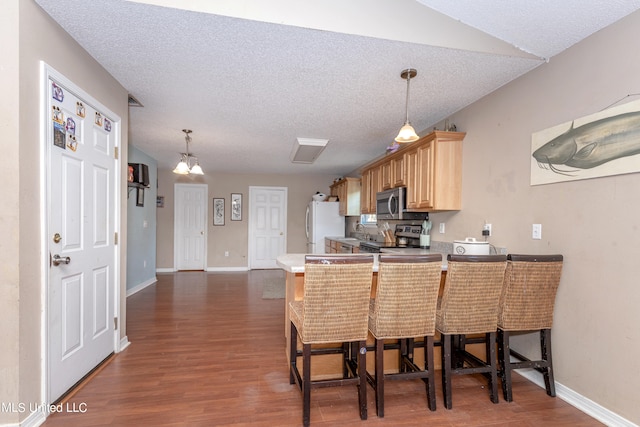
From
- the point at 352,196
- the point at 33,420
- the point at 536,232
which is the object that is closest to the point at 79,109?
the point at 33,420

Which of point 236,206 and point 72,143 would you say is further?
point 236,206

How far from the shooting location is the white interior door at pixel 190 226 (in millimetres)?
6820

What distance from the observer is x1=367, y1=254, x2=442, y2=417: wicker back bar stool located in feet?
5.75

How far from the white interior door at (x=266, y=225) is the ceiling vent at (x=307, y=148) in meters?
2.25

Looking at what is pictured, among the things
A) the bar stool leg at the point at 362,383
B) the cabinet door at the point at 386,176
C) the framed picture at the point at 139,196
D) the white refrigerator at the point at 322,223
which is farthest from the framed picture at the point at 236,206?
the bar stool leg at the point at 362,383

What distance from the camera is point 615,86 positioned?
1751mm

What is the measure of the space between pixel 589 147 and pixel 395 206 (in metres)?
2.15

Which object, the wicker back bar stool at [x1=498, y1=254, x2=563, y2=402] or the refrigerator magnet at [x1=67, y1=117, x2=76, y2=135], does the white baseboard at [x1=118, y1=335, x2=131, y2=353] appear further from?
the wicker back bar stool at [x1=498, y1=254, x2=563, y2=402]

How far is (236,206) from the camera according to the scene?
7.10 m

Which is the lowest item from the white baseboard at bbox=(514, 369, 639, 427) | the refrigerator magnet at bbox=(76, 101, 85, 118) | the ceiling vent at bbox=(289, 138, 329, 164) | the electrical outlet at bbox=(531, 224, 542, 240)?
the white baseboard at bbox=(514, 369, 639, 427)

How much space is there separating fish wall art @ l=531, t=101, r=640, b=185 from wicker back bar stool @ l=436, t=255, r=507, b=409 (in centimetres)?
74

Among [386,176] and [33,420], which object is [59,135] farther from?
[386,176]

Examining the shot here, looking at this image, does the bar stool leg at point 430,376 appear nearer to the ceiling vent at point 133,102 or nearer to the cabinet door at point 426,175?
the cabinet door at point 426,175

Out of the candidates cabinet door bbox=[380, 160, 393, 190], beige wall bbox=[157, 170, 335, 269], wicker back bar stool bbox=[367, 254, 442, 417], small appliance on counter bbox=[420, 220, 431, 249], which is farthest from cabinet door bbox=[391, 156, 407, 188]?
beige wall bbox=[157, 170, 335, 269]
